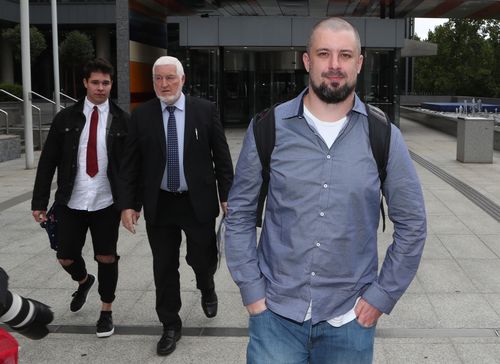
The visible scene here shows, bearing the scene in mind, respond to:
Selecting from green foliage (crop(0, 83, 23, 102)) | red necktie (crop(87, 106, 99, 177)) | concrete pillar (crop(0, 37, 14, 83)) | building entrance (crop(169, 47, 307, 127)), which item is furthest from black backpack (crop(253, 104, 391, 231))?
concrete pillar (crop(0, 37, 14, 83))

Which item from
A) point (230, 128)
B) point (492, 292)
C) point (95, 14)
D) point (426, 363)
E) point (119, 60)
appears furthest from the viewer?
point (95, 14)

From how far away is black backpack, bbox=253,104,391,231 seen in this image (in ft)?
7.24

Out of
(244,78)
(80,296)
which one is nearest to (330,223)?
(80,296)

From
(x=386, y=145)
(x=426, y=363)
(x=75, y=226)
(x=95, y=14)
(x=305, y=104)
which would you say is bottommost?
(x=426, y=363)

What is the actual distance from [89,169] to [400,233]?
244 cm

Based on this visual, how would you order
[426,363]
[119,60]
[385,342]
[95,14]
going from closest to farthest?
[426,363] → [385,342] → [119,60] → [95,14]

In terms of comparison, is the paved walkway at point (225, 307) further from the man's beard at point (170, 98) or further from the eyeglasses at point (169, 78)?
the eyeglasses at point (169, 78)

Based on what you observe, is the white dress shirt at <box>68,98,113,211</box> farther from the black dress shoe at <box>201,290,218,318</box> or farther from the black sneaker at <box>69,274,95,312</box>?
the black dress shoe at <box>201,290,218,318</box>

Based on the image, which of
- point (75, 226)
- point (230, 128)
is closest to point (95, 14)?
point (230, 128)

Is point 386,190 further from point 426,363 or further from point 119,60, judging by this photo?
point 119,60

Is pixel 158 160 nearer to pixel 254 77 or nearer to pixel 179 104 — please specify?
pixel 179 104

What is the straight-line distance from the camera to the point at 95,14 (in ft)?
154

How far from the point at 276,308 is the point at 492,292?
136 inches

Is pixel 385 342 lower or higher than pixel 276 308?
lower
